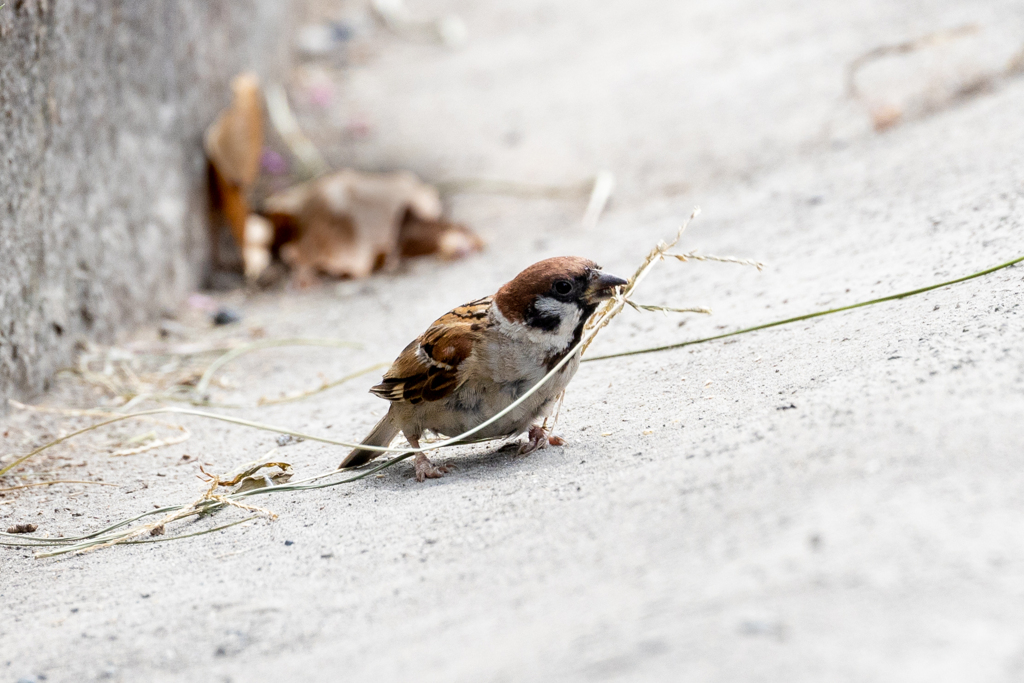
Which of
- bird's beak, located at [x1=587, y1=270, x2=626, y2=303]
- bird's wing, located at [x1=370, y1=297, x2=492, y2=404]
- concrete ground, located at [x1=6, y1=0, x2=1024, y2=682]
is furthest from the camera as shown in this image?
bird's wing, located at [x1=370, y1=297, x2=492, y2=404]

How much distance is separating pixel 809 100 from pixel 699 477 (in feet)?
17.3

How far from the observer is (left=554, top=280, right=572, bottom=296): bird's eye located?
305 centimetres

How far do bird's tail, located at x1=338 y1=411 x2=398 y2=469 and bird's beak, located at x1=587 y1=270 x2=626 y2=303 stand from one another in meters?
0.87

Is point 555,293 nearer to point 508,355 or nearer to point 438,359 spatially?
point 508,355

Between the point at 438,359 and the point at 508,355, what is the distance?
25cm

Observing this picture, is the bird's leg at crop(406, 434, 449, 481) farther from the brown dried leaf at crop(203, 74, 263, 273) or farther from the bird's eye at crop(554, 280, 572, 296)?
the brown dried leaf at crop(203, 74, 263, 273)

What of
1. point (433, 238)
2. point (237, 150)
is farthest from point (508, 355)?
point (237, 150)

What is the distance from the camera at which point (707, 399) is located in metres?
3.12

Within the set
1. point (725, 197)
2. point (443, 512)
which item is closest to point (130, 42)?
point (725, 197)

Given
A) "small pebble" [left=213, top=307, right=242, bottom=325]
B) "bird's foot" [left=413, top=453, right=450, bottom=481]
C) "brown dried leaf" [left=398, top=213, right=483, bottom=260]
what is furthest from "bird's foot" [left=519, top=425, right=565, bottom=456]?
"brown dried leaf" [left=398, top=213, right=483, bottom=260]

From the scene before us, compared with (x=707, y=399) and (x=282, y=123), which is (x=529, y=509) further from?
(x=282, y=123)

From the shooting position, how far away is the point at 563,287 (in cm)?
306

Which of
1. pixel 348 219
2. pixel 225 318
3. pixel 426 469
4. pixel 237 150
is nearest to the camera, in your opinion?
pixel 426 469

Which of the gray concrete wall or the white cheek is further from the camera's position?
the gray concrete wall
